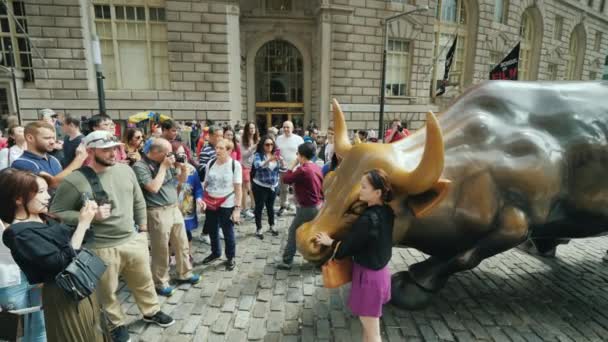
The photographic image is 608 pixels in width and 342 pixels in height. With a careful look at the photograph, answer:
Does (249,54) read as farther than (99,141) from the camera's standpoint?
Yes

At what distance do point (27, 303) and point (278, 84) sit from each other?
56.6 feet

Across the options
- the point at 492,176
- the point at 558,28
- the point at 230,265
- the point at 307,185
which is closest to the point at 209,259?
the point at 230,265

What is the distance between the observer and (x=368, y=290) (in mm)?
2473

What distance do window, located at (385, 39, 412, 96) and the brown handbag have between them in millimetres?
17338

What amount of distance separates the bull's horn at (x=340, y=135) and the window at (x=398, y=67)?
16.5 m

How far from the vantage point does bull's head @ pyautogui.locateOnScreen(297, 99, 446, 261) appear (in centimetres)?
231

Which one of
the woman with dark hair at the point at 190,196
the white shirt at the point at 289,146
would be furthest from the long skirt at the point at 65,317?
the white shirt at the point at 289,146

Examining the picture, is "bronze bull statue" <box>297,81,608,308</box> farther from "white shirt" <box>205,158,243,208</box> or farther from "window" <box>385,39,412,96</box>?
"window" <box>385,39,412,96</box>

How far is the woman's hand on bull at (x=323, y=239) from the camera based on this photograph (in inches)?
94.5

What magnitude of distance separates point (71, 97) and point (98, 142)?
14.4 metres

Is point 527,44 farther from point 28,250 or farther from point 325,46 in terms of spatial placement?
point 28,250

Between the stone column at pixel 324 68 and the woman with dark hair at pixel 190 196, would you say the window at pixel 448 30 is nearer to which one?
the stone column at pixel 324 68

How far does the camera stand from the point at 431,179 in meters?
2.31

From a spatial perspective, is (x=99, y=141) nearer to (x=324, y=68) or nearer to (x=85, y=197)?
(x=85, y=197)
